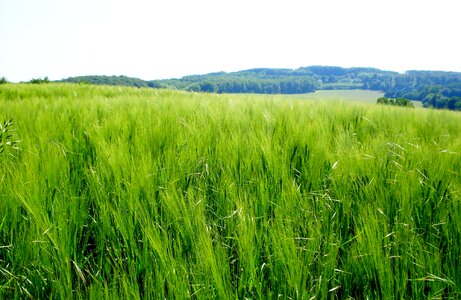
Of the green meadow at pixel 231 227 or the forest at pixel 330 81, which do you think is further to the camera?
the forest at pixel 330 81

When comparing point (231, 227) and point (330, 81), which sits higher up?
point (330, 81)

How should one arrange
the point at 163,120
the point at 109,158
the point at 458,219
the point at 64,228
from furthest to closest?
the point at 163,120
the point at 109,158
the point at 458,219
the point at 64,228

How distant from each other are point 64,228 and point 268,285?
59cm

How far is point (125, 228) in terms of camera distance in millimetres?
823

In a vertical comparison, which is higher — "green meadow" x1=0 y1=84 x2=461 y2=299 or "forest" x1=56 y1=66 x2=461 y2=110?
"forest" x1=56 y1=66 x2=461 y2=110

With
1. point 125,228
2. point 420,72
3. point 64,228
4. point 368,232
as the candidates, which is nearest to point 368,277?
point 368,232

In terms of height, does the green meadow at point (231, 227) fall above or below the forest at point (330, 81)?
below

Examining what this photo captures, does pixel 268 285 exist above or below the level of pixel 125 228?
below

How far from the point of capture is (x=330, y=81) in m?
168

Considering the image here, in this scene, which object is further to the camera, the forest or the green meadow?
the forest

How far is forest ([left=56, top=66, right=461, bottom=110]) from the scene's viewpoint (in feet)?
236

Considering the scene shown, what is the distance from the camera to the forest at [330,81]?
7184 centimetres

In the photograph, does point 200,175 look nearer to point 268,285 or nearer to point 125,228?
point 125,228

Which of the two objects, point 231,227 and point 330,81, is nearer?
point 231,227
